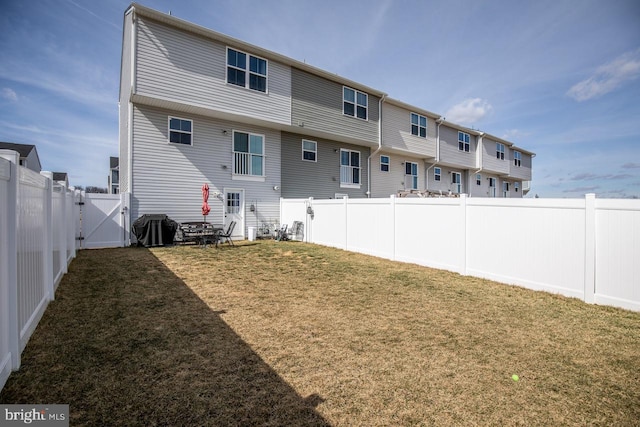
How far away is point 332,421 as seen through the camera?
2109 millimetres

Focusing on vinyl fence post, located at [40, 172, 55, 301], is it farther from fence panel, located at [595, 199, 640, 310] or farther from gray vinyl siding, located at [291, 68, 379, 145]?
gray vinyl siding, located at [291, 68, 379, 145]

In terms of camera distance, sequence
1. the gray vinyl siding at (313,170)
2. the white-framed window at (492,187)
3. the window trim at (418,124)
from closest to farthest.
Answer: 1. the gray vinyl siding at (313,170)
2. the window trim at (418,124)
3. the white-framed window at (492,187)

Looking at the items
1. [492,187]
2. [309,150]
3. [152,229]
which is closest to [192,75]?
[152,229]

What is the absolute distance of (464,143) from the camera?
24.0 metres

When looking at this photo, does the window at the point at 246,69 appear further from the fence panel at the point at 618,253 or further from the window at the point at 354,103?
the fence panel at the point at 618,253

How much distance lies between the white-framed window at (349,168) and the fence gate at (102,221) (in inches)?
439

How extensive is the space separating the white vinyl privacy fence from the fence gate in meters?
9.30

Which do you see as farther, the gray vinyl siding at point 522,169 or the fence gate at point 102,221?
the gray vinyl siding at point 522,169

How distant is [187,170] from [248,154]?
2.95m

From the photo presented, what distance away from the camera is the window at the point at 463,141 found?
23.6m

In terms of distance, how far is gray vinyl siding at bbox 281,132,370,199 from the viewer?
50.5ft

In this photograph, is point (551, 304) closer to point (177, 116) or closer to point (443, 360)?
point (443, 360)

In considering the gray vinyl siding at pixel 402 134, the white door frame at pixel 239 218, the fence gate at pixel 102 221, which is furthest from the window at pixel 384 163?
the fence gate at pixel 102 221

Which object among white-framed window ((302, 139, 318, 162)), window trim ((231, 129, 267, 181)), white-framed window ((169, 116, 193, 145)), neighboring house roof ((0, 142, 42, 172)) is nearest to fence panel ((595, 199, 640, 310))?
window trim ((231, 129, 267, 181))
